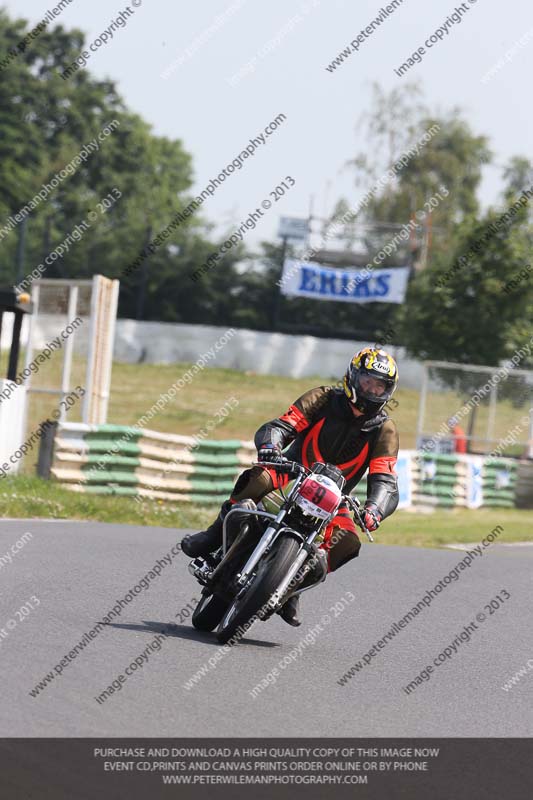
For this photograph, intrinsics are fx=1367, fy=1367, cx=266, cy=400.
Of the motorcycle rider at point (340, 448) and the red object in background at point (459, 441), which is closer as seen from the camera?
the motorcycle rider at point (340, 448)

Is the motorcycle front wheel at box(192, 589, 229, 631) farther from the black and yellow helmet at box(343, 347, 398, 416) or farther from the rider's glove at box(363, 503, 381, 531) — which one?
the black and yellow helmet at box(343, 347, 398, 416)

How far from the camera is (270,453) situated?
7.76 m

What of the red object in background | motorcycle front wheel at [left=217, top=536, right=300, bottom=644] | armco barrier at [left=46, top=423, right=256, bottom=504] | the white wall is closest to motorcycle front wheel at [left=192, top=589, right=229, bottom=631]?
motorcycle front wheel at [left=217, top=536, right=300, bottom=644]

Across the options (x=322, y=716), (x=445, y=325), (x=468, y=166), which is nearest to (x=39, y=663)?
(x=322, y=716)

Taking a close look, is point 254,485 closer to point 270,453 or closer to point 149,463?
point 270,453

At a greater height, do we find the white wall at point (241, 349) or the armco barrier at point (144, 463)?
the white wall at point (241, 349)

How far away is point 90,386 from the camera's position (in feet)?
68.5

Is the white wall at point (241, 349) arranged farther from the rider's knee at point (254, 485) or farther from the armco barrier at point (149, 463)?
the rider's knee at point (254, 485)

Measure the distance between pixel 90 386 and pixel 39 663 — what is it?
14.4m

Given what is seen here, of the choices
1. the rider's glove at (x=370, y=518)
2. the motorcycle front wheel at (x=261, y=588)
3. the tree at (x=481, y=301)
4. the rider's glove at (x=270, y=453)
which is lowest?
the motorcycle front wheel at (x=261, y=588)

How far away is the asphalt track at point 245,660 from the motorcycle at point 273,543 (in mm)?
292

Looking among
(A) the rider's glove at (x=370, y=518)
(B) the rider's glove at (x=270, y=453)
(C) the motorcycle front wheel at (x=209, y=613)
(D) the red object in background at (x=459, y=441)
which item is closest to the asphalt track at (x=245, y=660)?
(C) the motorcycle front wheel at (x=209, y=613)

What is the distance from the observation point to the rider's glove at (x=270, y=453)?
775 centimetres
